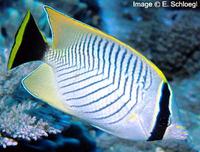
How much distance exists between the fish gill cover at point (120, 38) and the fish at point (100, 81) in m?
0.56

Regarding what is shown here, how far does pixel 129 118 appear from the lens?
1020 millimetres

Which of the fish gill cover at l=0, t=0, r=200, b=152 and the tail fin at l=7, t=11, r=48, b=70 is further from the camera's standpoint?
the fish gill cover at l=0, t=0, r=200, b=152

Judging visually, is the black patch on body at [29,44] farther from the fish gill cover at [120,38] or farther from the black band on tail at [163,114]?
the fish gill cover at [120,38]

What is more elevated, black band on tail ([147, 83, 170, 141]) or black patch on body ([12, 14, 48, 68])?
black patch on body ([12, 14, 48, 68])

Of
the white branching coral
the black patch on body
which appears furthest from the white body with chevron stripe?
the white branching coral

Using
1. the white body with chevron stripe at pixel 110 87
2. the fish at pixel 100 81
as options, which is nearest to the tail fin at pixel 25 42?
the fish at pixel 100 81

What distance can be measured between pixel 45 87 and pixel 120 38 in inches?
99.7

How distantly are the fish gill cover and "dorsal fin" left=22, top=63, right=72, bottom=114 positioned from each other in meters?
0.53

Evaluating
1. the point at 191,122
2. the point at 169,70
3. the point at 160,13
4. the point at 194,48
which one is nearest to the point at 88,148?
the point at 191,122

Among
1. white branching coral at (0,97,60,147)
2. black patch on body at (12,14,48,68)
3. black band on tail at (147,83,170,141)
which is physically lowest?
white branching coral at (0,97,60,147)

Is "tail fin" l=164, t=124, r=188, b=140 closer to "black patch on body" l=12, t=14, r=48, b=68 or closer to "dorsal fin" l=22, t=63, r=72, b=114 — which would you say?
"dorsal fin" l=22, t=63, r=72, b=114

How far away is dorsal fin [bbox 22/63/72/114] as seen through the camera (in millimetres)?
1052

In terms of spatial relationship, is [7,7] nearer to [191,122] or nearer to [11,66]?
[191,122]

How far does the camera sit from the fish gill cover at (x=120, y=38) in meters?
1.62
